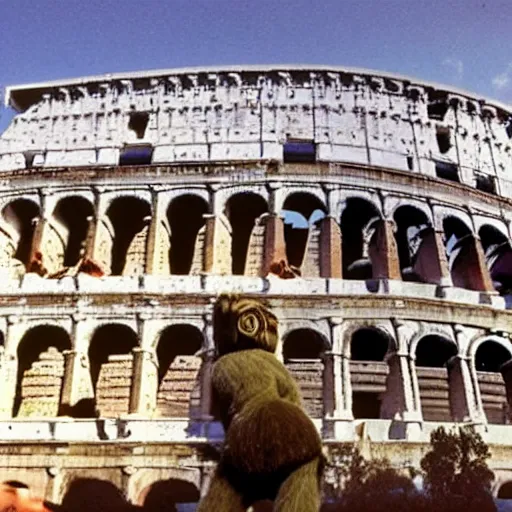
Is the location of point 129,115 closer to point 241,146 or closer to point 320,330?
point 241,146

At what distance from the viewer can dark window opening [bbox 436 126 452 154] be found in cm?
1716

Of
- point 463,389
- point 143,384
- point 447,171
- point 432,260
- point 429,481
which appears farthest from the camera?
point 447,171

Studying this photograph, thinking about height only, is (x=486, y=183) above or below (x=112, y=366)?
above

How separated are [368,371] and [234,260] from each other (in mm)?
4380

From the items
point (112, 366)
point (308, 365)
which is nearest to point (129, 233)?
point (112, 366)

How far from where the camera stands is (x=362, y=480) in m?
11.9

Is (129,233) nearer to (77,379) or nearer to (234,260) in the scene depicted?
(234,260)

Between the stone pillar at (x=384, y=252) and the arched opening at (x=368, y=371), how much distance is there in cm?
141

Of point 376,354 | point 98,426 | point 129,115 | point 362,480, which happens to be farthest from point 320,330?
point 129,115

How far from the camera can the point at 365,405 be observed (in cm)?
1415

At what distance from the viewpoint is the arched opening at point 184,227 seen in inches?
617

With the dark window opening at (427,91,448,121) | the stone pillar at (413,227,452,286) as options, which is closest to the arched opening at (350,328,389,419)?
the stone pillar at (413,227,452,286)

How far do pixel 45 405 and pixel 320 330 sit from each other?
19.9 ft

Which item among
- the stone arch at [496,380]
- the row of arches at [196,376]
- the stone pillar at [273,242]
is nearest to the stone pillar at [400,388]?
the row of arches at [196,376]
